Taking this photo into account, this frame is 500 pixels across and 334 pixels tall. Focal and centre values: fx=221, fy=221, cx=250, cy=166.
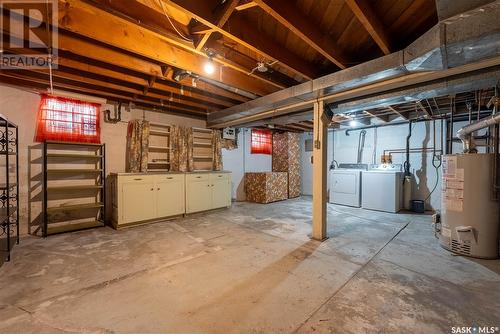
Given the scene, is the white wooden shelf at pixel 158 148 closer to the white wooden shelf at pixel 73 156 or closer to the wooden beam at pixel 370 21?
the white wooden shelf at pixel 73 156

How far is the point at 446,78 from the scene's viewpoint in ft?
8.55

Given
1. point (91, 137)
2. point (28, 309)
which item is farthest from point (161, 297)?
point (91, 137)

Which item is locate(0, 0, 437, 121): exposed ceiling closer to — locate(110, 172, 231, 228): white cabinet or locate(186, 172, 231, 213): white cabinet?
locate(110, 172, 231, 228): white cabinet

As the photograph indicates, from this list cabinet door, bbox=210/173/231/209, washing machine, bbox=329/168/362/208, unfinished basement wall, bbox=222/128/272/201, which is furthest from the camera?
unfinished basement wall, bbox=222/128/272/201

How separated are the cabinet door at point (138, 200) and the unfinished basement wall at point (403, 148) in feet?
19.0

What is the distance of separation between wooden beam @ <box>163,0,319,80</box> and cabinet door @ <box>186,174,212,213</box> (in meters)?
3.23

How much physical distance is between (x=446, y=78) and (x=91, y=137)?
18.3ft

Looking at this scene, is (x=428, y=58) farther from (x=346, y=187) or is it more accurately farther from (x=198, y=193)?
(x=346, y=187)

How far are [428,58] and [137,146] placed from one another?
4719mm

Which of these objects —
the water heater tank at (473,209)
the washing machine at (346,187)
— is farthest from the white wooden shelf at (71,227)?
the washing machine at (346,187)

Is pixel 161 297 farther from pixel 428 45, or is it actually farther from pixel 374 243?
pixel 428 45

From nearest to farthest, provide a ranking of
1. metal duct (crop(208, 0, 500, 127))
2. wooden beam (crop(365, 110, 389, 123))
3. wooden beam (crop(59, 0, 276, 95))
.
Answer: metal duct (crop(208, 0, 500, 127))
wooden beam (crop(59, 0, 276, 95))
wooden beam (crop(365, 110, 389, 123))

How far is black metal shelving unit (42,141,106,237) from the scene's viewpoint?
3693mm

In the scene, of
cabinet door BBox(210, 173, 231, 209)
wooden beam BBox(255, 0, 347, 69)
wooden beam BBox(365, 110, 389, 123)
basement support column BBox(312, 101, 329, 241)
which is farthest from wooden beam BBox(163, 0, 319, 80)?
cabinet door BBox(210, 173, 231, 209)
